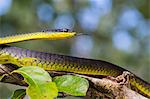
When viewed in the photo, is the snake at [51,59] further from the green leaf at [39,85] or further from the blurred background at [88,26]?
the blurred background at [88,26]

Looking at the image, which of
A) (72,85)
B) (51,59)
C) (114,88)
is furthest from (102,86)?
(51,59)

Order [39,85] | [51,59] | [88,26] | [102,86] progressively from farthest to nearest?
[88,26] < [51,59] < [102,86] < [39,85]

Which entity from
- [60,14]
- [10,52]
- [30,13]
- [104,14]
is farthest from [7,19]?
[10,52]

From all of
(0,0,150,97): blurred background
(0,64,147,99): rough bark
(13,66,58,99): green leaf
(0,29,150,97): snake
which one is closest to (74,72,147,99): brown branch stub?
(0,64,147,99): rough bark

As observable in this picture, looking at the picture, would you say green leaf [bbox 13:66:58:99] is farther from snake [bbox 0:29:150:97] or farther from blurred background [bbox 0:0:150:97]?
blurred background [bbox 0:0:150:97]

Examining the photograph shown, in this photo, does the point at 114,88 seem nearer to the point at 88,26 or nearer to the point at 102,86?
the point at 102,86
